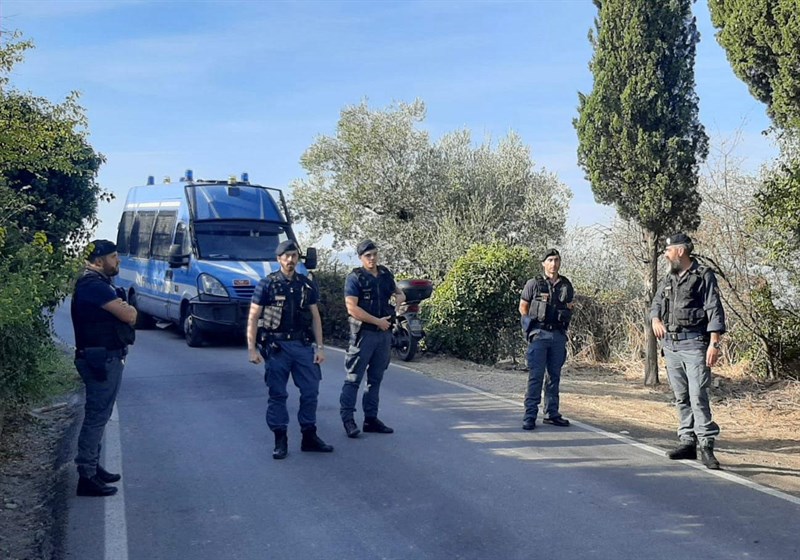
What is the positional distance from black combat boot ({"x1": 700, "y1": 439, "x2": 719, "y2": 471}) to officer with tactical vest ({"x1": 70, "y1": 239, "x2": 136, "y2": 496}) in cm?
465

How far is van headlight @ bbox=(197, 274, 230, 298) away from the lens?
1368 centimetres

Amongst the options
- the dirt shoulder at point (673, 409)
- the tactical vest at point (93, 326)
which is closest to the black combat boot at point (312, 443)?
the tactical vest at point (93, 326)

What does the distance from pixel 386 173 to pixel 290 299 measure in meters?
17.7

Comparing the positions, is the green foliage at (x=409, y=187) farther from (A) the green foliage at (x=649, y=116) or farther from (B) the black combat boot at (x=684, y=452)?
(B) the black combat boot at (x=684, y=452)

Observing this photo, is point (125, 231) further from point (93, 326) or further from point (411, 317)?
point (93, 326)

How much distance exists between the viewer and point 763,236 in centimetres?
1141

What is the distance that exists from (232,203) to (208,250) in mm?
1101

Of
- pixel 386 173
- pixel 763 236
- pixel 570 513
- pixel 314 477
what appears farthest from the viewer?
pixel 386 173

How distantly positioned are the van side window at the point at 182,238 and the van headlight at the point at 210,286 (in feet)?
2.37

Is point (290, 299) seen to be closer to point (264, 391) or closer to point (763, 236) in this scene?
point (264, 391)

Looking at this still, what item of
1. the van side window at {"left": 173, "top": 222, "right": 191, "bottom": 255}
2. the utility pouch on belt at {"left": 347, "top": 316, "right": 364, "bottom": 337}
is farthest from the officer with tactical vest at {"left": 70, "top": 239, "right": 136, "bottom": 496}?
the van side window at {"left": 173, "top": 222, "right": 191, "bottom": 255}

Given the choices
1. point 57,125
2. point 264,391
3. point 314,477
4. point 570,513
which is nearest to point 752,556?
point 570,513

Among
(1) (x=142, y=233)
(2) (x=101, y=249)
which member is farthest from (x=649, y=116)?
(1) (x=142, y=233)

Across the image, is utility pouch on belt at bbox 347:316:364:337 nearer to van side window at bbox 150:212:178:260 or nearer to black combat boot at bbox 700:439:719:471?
black combat boot at bbox 700:439:719:471
